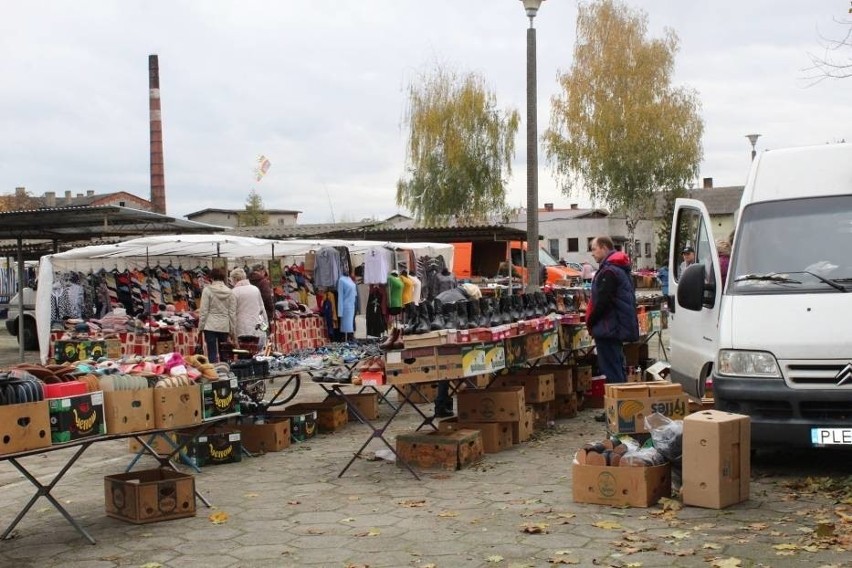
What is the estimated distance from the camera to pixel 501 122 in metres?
43.6

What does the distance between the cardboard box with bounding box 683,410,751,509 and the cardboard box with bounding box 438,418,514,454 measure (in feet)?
8.48

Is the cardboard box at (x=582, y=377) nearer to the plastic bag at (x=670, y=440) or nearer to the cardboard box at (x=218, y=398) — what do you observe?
the plastic bag at (x=670, y=440)

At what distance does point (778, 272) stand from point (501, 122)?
36637 mm

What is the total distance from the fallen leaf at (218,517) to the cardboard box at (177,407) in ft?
2.14

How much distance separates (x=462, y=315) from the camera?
881 centimetres

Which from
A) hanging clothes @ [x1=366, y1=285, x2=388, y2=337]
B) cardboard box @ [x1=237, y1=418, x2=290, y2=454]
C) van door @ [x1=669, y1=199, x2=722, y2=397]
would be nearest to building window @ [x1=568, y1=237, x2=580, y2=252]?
hanging clothes @ [x1=366, y1=285, x2=388, y2=337]

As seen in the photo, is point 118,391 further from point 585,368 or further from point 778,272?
point 585,368

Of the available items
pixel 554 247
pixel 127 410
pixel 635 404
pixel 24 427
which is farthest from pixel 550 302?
pixel 554 247

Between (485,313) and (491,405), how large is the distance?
876 mm

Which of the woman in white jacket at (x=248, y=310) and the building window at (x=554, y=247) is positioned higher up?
the building window at (x=554, y=247)

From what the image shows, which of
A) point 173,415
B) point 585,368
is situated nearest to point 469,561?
point 173,415

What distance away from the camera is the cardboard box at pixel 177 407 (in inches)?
260

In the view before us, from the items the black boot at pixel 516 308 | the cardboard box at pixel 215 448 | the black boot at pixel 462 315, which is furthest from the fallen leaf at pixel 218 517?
the black boot at pixel 516 308

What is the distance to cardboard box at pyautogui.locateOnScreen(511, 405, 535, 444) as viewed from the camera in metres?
9.30
